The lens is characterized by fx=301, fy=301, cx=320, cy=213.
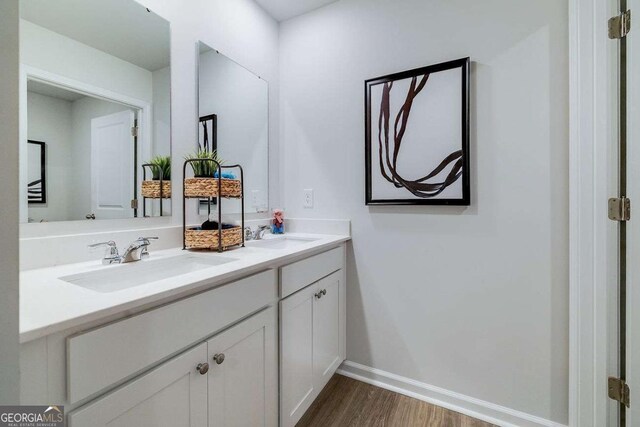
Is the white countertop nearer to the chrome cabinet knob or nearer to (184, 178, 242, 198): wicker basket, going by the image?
the chrome cabinet knob

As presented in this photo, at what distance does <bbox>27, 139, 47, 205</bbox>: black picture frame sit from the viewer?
1.02 m

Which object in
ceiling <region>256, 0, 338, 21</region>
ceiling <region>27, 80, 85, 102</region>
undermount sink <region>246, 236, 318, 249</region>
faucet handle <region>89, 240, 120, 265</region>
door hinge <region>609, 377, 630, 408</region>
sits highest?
ceiling <region>256, 0, 338, 21</region>

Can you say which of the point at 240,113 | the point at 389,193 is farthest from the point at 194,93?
the point at 389,193

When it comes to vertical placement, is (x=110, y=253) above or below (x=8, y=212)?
below

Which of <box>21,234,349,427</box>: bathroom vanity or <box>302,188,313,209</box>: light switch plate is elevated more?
<box>302,188,313,209</box>: light switch plate

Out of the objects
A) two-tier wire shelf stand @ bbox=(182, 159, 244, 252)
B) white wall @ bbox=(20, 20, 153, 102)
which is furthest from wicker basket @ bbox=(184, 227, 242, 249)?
white wall @ bbox=(20, 20, 153, 102)

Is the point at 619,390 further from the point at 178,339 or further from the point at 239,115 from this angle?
the point at 239,115

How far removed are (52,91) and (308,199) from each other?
134 cm

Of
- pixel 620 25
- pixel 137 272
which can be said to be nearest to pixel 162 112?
pixel 137 272

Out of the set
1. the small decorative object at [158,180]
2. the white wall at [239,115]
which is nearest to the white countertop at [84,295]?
the small decorative object at [158,180]

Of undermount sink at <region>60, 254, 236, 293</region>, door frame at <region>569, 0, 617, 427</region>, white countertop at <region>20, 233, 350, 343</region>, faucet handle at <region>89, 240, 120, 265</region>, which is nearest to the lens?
white countertop at <region>20, 233, 350, 343</region>

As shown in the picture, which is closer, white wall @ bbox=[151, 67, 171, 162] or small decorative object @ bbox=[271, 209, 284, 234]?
white wall @ bbox=[151, 67, 171, 162]

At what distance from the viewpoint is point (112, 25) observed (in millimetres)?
1221

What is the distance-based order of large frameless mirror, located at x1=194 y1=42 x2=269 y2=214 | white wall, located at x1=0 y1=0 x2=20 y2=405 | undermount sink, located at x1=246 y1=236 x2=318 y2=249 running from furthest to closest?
undermount sink, located at x1=246 y1=236 x2=318 y2=249, large frameless mirror, located at x1=194 y1=42 x2=269 y2=214, white wall, located at x1=0 y1=0 x2=20 y2=405
